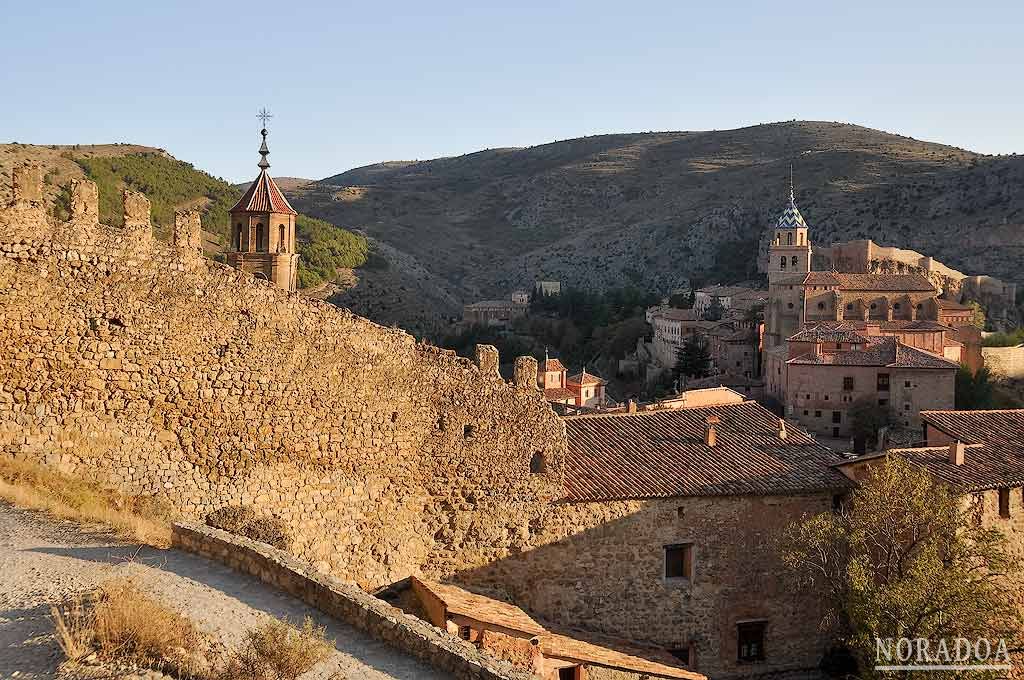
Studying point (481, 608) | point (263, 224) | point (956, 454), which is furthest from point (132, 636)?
point (263, 224)

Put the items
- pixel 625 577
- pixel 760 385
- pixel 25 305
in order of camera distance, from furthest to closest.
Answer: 1. pixel 760 385
2. pixel 625 577
3. pixel 25 305

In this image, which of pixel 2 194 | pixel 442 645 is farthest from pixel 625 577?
pixel 2 194

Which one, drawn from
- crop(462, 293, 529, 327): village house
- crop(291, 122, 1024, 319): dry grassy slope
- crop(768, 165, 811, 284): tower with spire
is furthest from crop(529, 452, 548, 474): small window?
crop(291, 122, 1024, 319): dry grassy slope

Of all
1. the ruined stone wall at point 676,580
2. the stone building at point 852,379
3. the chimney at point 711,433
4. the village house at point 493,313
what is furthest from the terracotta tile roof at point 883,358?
the village house at point 493,313

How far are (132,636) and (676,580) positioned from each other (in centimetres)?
848

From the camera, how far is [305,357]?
10.5 m

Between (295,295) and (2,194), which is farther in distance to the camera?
(295,295)

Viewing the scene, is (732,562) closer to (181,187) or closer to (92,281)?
(92,281)

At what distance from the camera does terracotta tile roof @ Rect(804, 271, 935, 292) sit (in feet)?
195

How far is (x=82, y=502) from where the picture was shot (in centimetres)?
902

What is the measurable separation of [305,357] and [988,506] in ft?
31.8

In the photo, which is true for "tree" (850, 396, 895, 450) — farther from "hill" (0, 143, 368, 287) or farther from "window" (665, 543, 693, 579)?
"hill" (0, 143, 368, 287)

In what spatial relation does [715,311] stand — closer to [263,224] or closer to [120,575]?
[263,224]

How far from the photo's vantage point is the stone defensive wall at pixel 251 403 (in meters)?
9.15
